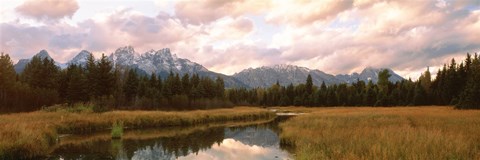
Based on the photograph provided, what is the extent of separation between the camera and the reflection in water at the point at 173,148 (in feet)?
78.3

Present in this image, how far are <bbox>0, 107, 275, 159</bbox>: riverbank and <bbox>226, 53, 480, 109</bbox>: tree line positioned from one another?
36052 mm

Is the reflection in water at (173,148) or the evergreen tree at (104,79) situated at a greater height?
the evergreen tree at (104,79)

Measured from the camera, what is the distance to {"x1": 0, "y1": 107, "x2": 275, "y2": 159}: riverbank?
67.3 ft

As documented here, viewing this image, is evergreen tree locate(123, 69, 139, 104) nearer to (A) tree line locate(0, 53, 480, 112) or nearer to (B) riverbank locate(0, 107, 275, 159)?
(A) tree line locate(0, 53, 480, 112)

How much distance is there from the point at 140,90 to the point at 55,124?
190 ft

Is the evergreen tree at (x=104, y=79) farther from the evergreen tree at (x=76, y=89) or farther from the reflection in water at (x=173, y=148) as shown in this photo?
the reflection in water at (x=173, y=148)

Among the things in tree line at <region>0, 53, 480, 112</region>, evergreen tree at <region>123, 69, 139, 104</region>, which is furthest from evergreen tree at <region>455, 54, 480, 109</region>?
evergreen tree at <region>123, 69, 139, 104</region>

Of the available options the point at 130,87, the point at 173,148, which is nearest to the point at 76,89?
the point at 130,87

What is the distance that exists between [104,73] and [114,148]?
192ft

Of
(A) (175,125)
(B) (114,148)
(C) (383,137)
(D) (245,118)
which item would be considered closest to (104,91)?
(D) (245,118)

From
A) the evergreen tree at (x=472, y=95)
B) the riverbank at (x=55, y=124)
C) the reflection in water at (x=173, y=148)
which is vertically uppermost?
the evergreen tree at (x=472, y=95)

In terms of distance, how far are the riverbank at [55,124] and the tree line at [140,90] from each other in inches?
348

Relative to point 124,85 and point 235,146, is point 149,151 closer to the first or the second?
point 235,146

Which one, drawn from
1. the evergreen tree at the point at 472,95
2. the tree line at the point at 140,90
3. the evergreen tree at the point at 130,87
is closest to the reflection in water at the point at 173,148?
the tree line at the point at 140,90
